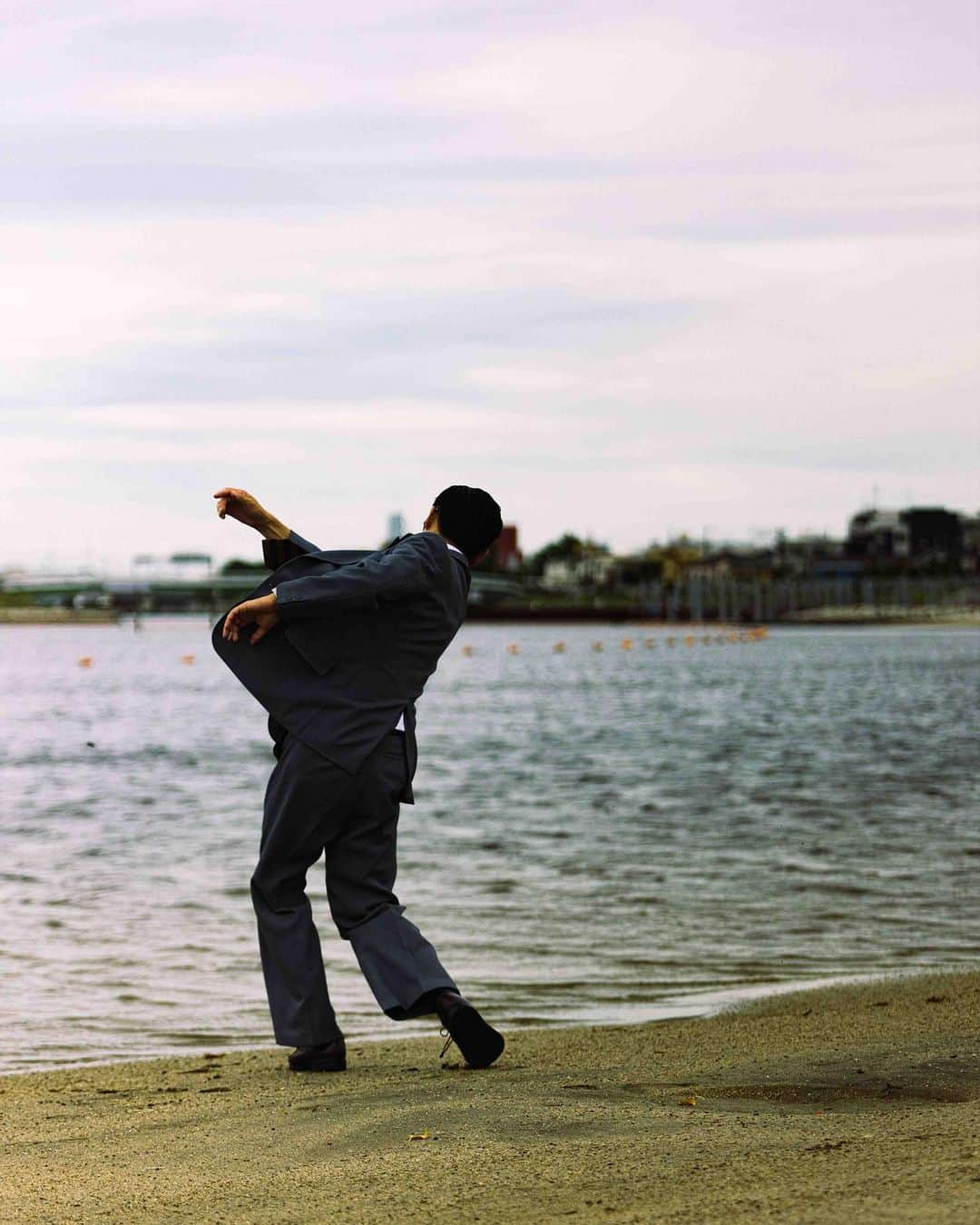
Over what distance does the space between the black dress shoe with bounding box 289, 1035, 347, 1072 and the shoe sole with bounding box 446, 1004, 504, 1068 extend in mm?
437

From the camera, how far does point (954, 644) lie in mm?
120875

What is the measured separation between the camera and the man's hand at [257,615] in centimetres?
537

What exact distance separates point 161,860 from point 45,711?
36.1 m

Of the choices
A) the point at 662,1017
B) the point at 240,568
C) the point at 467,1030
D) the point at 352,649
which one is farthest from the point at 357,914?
the point at 240,568

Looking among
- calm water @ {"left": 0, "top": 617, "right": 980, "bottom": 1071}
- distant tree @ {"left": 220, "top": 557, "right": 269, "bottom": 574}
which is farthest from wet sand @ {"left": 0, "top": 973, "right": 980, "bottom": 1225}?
distant tree @ {"left": 220, "top": 557, "right": 269, "bottom": 574}

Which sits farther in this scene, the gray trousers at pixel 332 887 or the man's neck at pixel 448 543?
the man's neck at pixel 448 543

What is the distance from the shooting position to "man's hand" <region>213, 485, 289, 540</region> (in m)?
5.62

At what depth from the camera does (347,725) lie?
5500mm

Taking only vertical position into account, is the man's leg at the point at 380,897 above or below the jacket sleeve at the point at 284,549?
below

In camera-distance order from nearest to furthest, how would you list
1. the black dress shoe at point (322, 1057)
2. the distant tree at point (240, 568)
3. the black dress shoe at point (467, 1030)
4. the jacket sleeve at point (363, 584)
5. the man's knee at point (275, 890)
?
1. the jacket sleeve at point (363, 584)
2. the black dress shoe at point (467, 1030)
3. the man's knee at point (275, 890)
4. the black dress shoe at point (322, 1057)
5. the distant tree at point (240, 568)

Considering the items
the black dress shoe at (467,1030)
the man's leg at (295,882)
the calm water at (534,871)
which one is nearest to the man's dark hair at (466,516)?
the man's leg at (295,882)

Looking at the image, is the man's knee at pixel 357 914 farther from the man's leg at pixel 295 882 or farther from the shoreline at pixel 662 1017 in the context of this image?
the shoreline at pixel 662 1017

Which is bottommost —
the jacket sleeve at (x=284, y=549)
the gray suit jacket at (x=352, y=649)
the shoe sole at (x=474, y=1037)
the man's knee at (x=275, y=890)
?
the shoe sole at (x=474, y=1037)

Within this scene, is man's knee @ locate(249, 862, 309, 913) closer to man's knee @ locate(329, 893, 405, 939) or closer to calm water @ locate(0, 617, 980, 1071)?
man's knee @ locate(329, 893, 405, 939)
